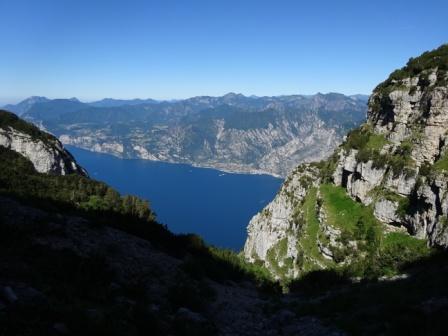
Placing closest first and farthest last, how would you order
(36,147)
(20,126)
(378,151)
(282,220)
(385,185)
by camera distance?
(385,185) < (378,151) < (282,220) < (36,147) < (20,126)

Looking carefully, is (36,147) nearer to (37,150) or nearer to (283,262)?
(37,150)

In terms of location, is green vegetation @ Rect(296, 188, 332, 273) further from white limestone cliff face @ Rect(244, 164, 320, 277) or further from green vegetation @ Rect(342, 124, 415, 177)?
green vegetation @ Rect(342, 124, 415, 177)

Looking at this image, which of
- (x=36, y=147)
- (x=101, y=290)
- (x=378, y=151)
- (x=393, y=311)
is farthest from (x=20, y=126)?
(x=393, y=311)

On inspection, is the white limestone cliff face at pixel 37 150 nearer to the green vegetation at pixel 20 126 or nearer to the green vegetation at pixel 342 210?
the green vegetation at pixel 20 126

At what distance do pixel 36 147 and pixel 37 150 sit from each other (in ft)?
5.96

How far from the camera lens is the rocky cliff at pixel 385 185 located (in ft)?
233

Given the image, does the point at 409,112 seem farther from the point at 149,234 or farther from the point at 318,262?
the point at 149,234

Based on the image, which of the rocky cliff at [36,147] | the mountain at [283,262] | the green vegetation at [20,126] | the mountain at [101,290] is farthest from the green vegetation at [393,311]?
the green vegetation at [20,126]

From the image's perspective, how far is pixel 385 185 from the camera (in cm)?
8125

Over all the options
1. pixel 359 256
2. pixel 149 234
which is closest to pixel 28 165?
pixel 149 234

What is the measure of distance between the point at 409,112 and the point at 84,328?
84914 millimetres

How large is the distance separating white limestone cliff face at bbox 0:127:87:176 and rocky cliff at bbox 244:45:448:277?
9969cm

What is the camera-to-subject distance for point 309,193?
364 ft

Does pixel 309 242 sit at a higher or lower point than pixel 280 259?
higher
